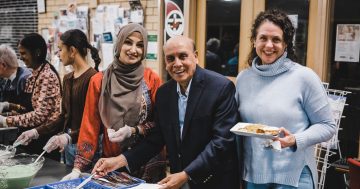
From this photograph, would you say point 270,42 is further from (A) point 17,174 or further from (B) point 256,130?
(A) point 17,174

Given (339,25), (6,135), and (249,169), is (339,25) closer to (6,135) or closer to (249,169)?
(249,169)

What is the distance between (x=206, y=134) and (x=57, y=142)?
94 cm

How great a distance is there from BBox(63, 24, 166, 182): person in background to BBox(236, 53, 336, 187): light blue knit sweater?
2.14ft

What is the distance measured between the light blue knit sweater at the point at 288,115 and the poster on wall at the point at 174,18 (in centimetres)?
267

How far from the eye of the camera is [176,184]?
2.03 metres

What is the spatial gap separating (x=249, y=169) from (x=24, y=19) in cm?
587

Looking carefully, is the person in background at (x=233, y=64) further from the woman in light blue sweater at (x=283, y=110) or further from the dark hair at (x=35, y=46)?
the woman in light blue sweater at (x=283, y=110)

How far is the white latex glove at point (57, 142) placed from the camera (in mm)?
2461

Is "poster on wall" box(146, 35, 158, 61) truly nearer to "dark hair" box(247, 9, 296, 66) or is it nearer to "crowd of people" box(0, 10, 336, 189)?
"crowd of people" box(0, 10, 336, 189)

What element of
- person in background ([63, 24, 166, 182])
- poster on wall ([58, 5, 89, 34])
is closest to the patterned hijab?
person in background ([63, 24, 166, 182])

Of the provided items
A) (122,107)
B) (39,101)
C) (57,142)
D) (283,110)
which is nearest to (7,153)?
(57,142)

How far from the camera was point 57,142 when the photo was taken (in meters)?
2.50

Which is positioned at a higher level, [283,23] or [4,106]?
[283,23]

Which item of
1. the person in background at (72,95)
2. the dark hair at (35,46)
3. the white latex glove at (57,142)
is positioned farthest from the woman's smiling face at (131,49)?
the dark hair at (35,46)
